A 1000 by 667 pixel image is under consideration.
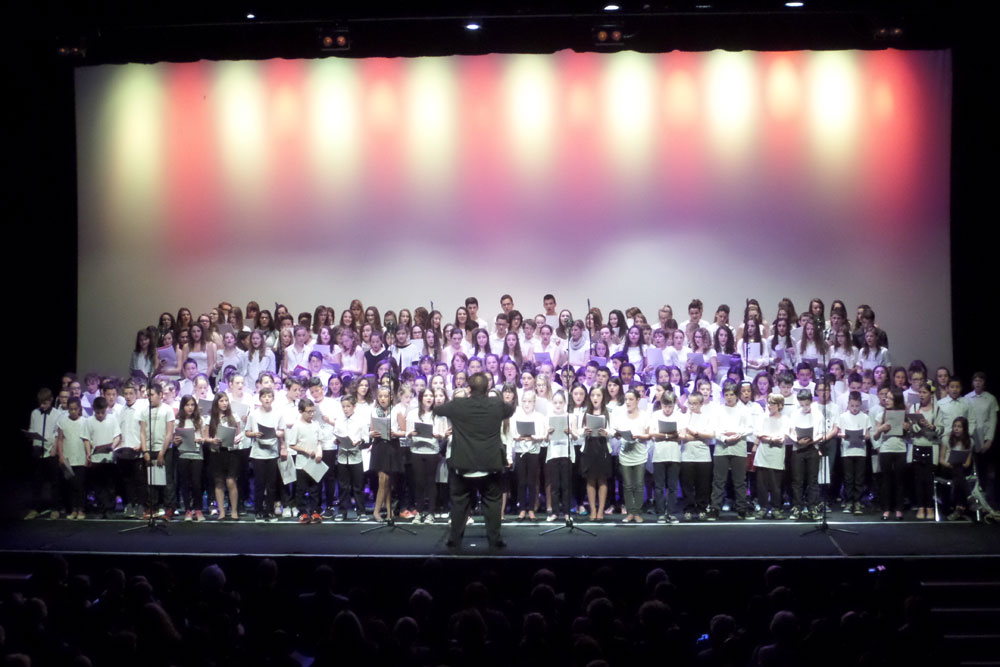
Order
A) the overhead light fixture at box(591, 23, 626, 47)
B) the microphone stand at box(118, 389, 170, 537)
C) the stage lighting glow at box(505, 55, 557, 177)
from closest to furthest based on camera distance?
the microphone stand at box(118, 389, 170, 537)
the overhead light fixture at box(591, 23, 626, 47)
the stage lighting glow at box(505, 55, 557, 177)

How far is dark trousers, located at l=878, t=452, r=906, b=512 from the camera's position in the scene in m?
9.50

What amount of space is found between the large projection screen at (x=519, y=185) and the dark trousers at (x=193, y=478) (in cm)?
326

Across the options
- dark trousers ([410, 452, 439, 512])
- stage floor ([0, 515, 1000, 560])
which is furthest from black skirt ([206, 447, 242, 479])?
dark trousers ([410, 452, 439, 512])

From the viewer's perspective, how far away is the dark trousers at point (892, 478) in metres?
9.50

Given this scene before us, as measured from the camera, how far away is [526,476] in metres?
9.63

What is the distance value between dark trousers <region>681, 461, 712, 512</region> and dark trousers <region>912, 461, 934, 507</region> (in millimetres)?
1828

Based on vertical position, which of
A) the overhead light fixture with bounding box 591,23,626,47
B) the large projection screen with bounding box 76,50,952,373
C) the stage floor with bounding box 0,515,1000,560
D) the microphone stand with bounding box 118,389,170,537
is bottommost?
the stage floor with bounding box 0,515,1000,560

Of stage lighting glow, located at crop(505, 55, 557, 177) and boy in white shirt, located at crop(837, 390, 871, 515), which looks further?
stage lighting glow, located at crop(505, 55, 557, 177)

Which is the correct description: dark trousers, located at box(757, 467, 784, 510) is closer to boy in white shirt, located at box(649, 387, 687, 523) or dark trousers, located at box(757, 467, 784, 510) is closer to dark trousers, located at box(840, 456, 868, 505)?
dark trousers, located at box(840, 456, 868, 505)

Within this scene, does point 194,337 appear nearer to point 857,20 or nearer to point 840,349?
point 840,349

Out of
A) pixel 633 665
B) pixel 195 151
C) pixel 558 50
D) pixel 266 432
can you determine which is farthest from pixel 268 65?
pixel 633 665

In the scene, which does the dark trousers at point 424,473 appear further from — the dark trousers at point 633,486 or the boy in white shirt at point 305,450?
the dark trousers at point 633,486

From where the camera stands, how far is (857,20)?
1084 cm

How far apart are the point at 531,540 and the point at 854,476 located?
3187 millimetres
